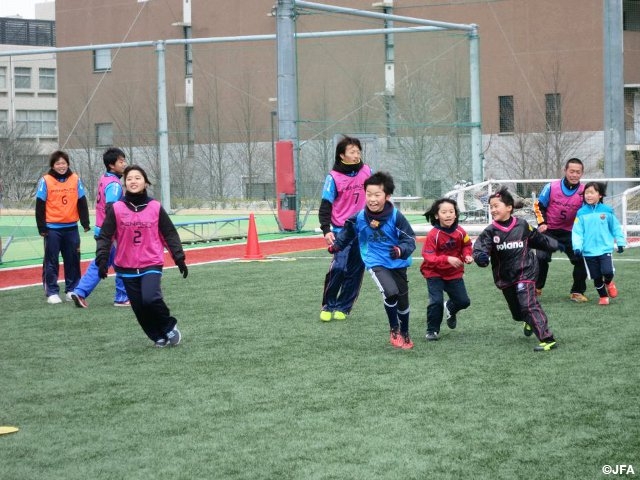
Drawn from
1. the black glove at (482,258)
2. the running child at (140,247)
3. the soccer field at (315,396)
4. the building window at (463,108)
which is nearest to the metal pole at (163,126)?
the building window at (463,108)

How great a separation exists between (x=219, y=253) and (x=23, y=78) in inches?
1890

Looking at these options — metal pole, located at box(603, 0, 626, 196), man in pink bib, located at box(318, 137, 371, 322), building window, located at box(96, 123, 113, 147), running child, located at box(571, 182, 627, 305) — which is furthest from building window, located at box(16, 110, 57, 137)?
running child, located at box(571, 182, 627, 305)

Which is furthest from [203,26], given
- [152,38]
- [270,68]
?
[270,68]

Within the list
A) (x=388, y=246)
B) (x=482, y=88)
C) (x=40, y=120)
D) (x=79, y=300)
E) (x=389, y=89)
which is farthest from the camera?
(x=40, y=120)

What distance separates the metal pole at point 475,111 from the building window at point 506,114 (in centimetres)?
1218

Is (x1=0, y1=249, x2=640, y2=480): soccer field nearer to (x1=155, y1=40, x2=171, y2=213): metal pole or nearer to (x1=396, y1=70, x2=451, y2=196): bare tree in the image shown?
(x1=396, y1=70, x2=451, y2=196): bare tree

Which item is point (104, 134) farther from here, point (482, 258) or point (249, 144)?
point (482, 258)

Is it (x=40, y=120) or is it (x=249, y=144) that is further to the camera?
(x=40, y=120)

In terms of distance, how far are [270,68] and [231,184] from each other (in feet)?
14.4

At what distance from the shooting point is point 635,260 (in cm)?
1606

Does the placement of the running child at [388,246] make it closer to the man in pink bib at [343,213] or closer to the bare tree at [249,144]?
the man in pink bib at [343,213]

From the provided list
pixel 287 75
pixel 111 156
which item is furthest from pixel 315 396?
pixel 287 75

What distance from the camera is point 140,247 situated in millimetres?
9430

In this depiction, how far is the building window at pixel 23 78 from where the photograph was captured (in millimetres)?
62969
